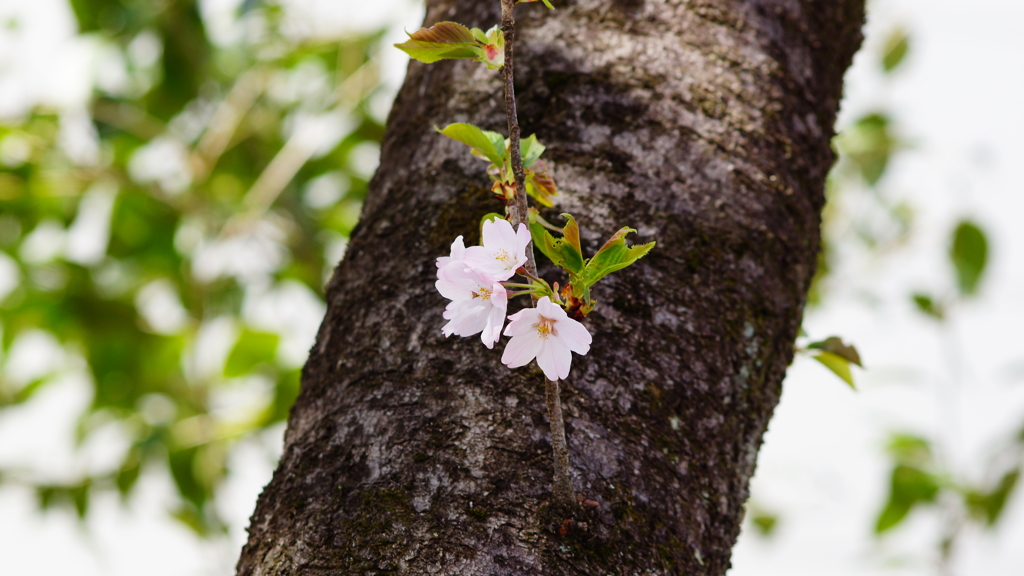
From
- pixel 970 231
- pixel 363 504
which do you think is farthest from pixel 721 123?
pixel 970 231

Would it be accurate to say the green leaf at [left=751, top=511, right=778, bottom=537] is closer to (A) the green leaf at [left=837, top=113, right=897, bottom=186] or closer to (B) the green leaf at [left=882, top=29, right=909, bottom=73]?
(A) the green leaf at [left=837, top=113, right=897, bottom=186]

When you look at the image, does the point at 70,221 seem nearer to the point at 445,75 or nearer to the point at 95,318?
the point at 95,318

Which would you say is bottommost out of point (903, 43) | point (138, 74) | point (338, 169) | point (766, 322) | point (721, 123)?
point (338, 169)

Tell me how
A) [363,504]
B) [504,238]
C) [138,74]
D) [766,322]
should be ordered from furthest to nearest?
[138,74] < [766,322] < [363,504] < [504,238]

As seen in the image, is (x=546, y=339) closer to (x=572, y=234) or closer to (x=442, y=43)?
A: (x=572, y=234)

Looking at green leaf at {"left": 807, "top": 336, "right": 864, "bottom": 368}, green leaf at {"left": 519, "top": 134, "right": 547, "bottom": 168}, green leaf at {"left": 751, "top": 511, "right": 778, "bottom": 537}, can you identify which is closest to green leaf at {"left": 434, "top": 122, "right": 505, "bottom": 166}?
green leaf at {"left": 519, "top": 134, "right": 547, "bottom": 168}

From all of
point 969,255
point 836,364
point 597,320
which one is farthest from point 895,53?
point 597,320
